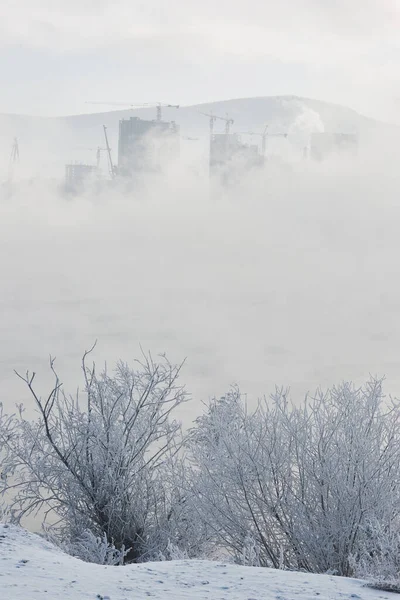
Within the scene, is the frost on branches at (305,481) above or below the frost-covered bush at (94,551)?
above

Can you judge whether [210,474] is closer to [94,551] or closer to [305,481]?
[305,481]

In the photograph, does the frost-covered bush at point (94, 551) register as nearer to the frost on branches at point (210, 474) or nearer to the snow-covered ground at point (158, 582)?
the frost on branches at point (210, 474)

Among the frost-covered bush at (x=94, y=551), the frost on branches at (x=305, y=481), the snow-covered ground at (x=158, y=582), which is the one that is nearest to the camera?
the snow-covered ground at (x=158, y=582)

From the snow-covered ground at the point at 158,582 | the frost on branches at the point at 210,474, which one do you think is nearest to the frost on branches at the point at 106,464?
the frost on branches at the point at 210,474

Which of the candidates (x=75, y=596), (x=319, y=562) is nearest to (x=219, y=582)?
(x=75, y=596)

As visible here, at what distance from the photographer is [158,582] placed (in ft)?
22.3

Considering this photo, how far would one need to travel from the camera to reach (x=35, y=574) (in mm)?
6719

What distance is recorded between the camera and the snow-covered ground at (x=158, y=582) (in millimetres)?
6430

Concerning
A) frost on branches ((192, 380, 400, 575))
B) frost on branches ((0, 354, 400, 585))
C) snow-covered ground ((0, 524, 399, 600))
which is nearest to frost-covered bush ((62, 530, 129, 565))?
frost on branches ((0, 354, 400, 585))

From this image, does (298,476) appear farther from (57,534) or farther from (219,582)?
(219,582)

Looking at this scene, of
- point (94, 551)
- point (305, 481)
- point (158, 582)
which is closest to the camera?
point (158, 582)

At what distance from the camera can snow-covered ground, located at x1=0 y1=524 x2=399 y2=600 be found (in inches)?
253

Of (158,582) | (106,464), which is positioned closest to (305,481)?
(106,464)

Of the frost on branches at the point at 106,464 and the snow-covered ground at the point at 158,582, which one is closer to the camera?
the snow-covered ground at the point at 158,582
